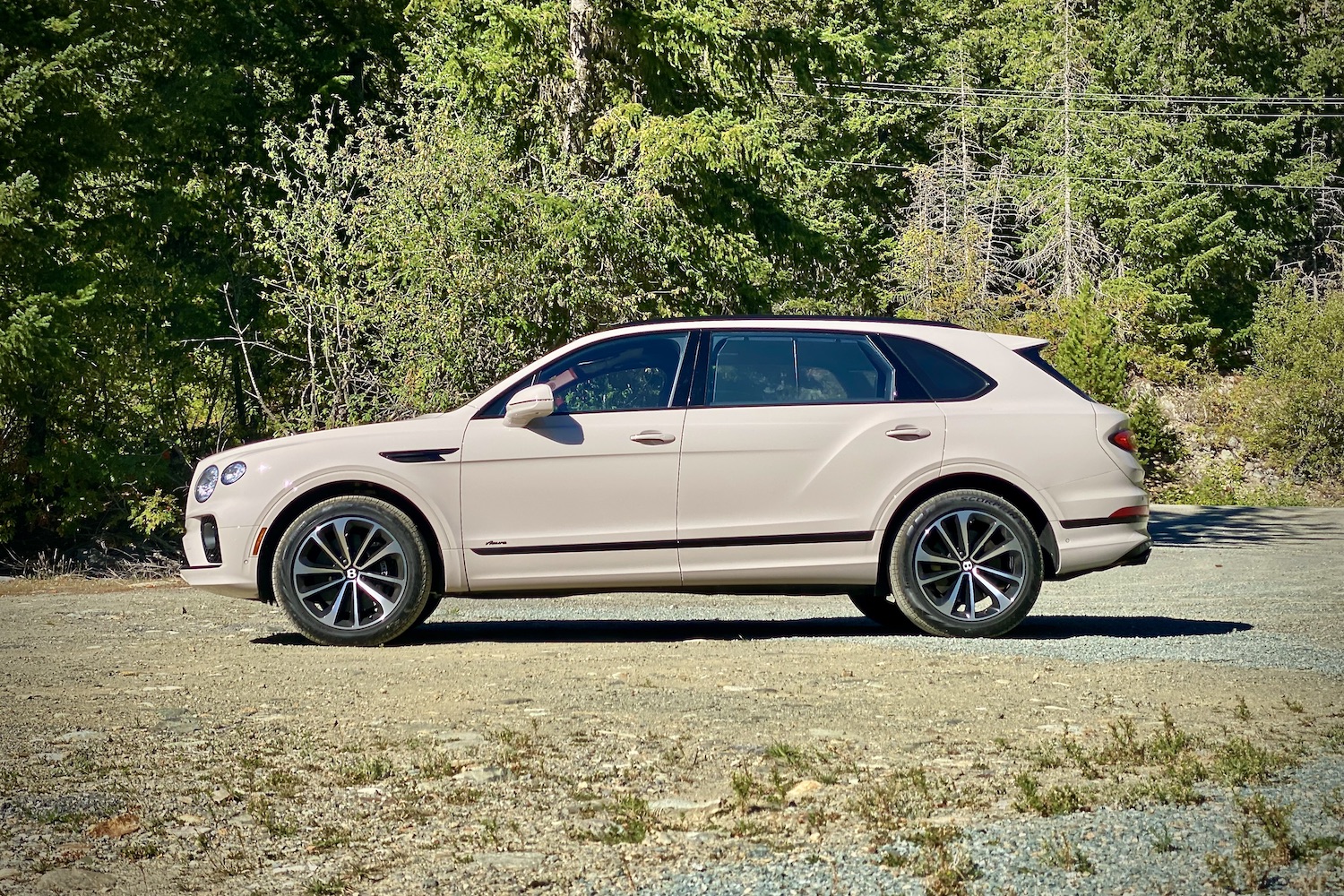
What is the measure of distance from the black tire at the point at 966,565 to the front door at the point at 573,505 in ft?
4.29

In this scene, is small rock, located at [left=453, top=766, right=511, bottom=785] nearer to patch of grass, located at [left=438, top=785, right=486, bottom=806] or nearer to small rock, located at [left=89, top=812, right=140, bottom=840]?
patch of grass, located at [left=438, top=785, right=486, bottom=806]

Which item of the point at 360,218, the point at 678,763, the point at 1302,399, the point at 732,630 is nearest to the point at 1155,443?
the point at 1302,399

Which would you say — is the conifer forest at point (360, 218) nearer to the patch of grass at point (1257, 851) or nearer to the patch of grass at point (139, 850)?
the patch of grass at point (139, 850)

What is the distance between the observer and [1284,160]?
2395 inches

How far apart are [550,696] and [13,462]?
1308 cm

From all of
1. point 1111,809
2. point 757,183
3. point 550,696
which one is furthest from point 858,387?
point 757,183

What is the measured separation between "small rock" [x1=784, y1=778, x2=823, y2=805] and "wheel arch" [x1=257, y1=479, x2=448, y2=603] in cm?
387

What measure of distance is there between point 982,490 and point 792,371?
4.13 ft

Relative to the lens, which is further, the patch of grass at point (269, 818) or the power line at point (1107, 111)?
the power line at point (1107, 111)

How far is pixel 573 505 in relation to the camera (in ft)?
28.0

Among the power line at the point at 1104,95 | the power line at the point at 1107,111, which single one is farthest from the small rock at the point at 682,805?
the power line at the point at 1104,95

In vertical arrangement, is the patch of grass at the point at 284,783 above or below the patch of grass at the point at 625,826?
above

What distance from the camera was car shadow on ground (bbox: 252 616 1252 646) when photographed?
30.0 feet

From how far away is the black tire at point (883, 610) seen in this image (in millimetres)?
9773
